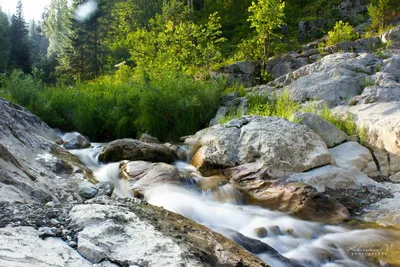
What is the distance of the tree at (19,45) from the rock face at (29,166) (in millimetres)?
37593

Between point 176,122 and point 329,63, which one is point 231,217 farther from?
point 329,63

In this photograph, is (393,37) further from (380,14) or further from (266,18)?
(266,18)

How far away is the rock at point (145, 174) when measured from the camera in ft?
18.7

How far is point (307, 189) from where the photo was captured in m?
5.20

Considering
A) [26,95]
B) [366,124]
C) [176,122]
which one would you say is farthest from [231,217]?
[26,95]

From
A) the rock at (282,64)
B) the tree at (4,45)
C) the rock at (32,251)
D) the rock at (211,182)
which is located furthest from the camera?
the tree at (4,45)

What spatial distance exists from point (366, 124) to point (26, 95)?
8.85 metres

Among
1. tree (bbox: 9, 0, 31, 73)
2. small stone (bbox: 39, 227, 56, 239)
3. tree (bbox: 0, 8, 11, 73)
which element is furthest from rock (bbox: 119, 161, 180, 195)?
tree (bbox: 9, 0, 31, 73)

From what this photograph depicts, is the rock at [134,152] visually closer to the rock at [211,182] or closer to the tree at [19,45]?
the rock at [211,182]

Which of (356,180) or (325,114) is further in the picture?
(325,114)

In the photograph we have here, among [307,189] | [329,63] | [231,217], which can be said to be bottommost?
[231,217]

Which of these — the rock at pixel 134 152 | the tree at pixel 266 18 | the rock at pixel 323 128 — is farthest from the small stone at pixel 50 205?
the tree at pixel 266 18

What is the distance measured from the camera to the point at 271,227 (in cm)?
462

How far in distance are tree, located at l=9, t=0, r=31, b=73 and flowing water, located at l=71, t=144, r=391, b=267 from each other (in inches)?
1564
